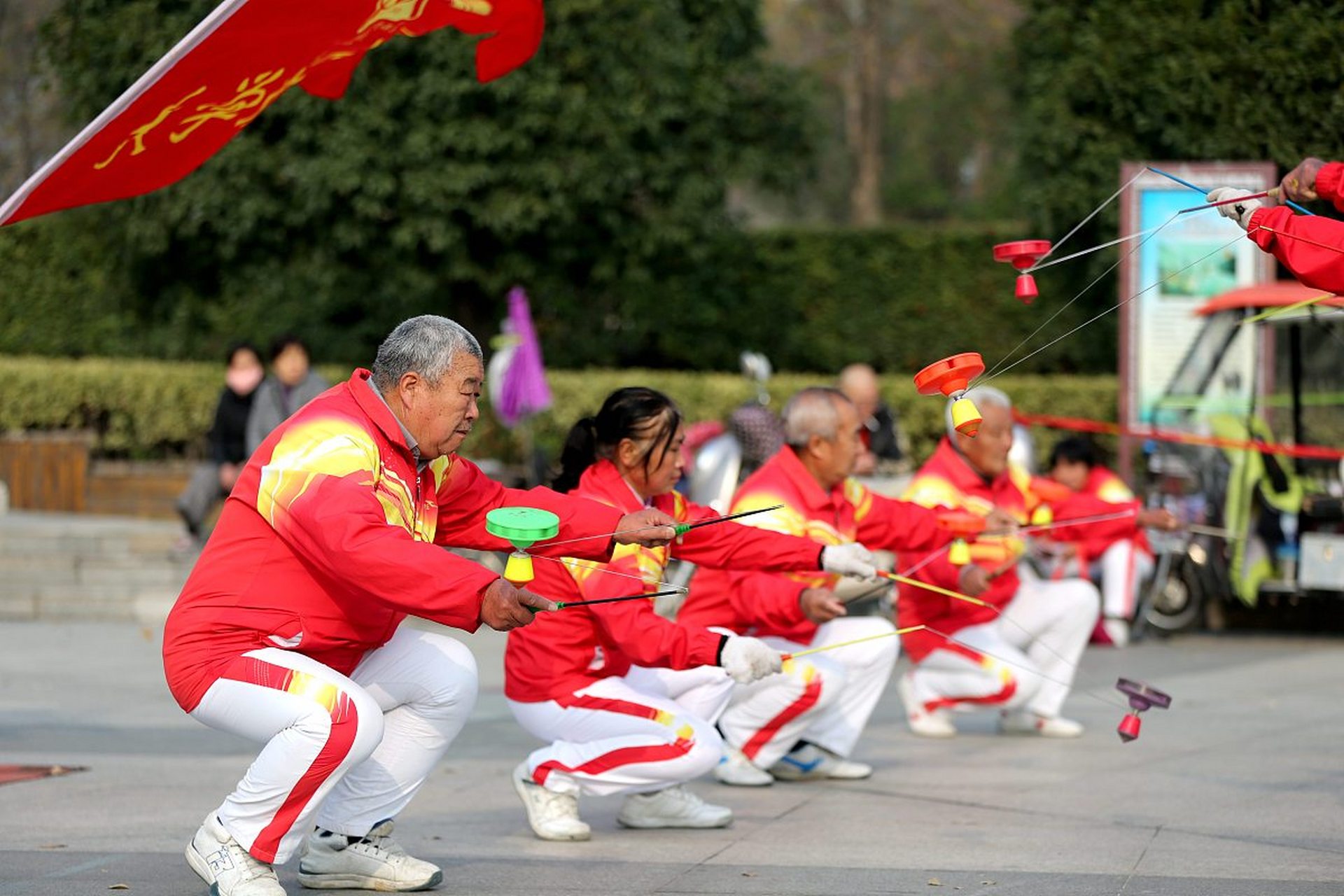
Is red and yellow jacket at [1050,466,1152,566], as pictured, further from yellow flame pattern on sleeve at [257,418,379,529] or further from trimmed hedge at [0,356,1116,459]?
trimmed hedge at [0,356,1116,459]

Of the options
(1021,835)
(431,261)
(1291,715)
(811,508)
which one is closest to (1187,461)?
(1291,715)

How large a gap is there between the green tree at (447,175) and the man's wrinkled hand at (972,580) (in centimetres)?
1054

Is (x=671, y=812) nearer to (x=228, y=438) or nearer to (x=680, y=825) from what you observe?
(x=680, y=825)

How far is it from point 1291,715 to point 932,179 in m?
33.0

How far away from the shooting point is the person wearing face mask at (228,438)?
41.7 feet

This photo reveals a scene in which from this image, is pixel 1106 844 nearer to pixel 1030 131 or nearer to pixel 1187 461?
pixel 1187 461

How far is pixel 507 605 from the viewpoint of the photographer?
15.0 feet

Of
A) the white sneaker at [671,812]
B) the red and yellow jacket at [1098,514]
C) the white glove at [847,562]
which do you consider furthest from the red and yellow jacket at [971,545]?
the white sneaker at [671,812]

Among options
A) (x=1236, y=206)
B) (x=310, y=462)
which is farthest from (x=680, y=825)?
(x=1236, y=206)

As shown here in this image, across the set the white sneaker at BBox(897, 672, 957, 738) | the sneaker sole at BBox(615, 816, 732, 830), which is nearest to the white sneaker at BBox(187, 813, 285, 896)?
the sneaker sole at BBox(615, 816, 732, 830)

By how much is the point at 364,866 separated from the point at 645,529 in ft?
4.13

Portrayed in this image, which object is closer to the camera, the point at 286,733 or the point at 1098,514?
the point at 286,733

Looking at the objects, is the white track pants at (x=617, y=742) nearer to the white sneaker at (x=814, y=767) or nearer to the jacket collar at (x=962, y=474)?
the white sneaker at (x=814, y=767)

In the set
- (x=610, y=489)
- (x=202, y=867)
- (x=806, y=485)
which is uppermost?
(x=610, y=489)
